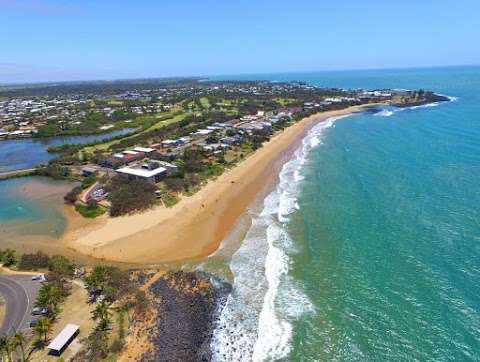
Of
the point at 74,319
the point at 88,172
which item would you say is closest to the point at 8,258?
the point at 74,319

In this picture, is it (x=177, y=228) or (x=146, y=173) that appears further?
(x=146, y=173)

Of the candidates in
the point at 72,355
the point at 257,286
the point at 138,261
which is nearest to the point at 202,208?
the point at 138,261

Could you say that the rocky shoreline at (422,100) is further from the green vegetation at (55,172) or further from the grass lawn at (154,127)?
the green vegetation at (55,172)

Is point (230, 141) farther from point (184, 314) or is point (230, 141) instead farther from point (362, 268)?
point (184, 314)

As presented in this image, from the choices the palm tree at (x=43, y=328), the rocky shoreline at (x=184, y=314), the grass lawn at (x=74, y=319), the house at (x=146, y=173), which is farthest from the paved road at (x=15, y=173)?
the palm tree at (x=43, y=328)

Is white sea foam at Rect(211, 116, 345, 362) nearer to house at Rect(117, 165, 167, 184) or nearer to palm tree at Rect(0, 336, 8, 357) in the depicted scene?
palm tree at Rect(0, 336, 8, 357)

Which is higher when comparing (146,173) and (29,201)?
(146,173)

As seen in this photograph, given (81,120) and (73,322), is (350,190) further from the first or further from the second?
(81,120)
